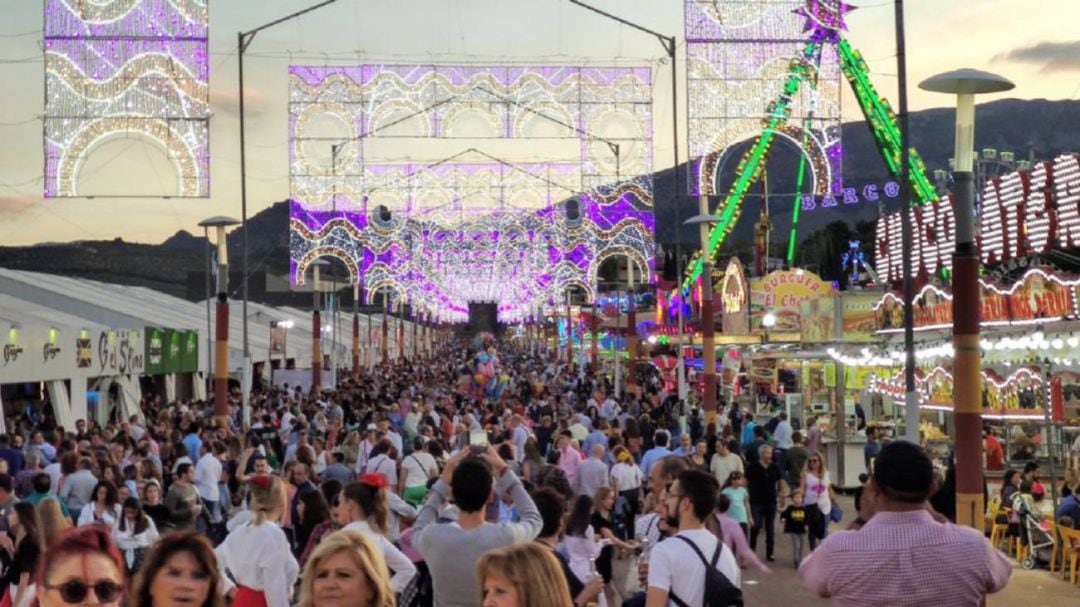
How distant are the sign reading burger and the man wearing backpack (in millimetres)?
30688

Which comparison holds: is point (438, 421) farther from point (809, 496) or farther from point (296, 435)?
point (809, 496)

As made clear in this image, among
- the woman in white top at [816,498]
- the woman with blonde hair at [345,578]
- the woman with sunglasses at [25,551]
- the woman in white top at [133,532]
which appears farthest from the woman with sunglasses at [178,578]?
the woman in white top at [816,498]

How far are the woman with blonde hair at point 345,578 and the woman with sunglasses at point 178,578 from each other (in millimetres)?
291

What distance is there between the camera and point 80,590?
4.62 meters

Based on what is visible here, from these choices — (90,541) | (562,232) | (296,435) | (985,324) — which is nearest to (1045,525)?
(985,324)

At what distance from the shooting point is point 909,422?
630 inches

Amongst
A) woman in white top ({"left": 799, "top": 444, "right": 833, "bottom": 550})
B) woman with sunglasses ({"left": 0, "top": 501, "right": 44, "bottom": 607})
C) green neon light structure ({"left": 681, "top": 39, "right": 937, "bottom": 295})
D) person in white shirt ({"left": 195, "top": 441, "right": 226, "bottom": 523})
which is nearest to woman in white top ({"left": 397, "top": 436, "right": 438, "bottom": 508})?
person in white shirt ({"left": 195, "top": 441, "right": 226, "bottom": 523})

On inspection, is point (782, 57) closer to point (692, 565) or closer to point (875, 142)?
point (875, 142)

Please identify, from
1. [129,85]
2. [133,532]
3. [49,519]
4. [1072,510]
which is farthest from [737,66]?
[49,519]

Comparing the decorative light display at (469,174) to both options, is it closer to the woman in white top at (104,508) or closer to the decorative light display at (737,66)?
the decorative light display at (737,66)

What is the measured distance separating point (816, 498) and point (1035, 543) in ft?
7.97

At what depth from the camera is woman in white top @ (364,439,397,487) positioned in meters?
14.8

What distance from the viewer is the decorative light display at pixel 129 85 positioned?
3022 cm

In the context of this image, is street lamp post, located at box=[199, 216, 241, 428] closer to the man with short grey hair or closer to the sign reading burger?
the man with short grey hair
